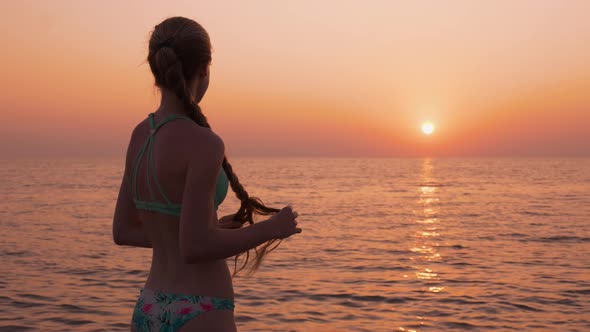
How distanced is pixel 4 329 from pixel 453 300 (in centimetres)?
718

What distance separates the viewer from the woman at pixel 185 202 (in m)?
1.98

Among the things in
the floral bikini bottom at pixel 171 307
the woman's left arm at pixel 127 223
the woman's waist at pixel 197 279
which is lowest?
the floral bikini bottom at pixel 171 307

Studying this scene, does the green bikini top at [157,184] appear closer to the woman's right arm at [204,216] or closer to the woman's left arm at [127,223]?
the woman's right arm at [204,216]

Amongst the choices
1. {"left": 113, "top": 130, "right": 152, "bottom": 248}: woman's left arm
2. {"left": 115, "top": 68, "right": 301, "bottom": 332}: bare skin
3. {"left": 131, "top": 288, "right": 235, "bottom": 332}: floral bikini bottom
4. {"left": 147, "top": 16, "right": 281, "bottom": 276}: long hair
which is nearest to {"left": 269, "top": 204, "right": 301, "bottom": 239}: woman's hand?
{"left": 115, "top": 68, "right": 301, "bottom": 332}: bare skin

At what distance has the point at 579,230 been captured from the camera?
24016mm

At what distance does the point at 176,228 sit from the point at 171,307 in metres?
0.27

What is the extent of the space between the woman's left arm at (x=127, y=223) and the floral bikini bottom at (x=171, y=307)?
260 millimetres

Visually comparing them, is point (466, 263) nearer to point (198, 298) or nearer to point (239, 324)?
point (239, 324)

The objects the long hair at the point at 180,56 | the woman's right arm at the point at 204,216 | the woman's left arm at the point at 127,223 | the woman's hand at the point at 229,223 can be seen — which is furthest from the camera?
the woman's left arm at the point at 127,223

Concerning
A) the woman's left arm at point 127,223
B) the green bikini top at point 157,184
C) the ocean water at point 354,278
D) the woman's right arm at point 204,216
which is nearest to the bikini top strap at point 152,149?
the green bikini top at point 157,184

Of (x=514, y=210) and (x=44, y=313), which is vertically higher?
(x=514, y=210)

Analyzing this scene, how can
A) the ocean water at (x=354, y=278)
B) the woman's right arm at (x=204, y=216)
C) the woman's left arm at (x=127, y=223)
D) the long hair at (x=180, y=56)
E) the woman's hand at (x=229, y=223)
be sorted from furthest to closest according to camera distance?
the ocean water at (x=354, y=278)
the woman's left arm at (x=127, y=223)
the woman's hand at (x=229, y=223)
the long hair at (x=180, y=56)
the woman's right arm at (x=204, y=216)

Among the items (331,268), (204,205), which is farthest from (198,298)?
(331,268)

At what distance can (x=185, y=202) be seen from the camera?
1971 mm
